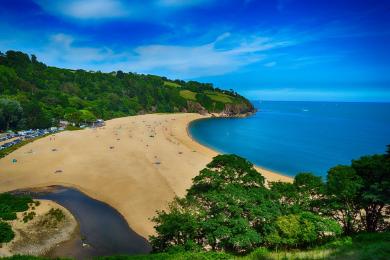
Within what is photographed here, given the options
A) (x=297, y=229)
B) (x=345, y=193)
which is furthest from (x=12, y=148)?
(x=345, y=193)

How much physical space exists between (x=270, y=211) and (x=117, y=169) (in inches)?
→ 1363

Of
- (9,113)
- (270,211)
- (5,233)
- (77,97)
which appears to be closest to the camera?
(270,211)

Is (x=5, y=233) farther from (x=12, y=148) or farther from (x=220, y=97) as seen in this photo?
(x=220, y=97)

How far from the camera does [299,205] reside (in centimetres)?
2266

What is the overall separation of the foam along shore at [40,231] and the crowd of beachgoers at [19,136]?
3802 cm

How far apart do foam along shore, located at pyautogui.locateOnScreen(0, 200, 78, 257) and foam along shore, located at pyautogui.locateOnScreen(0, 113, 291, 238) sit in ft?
19.4

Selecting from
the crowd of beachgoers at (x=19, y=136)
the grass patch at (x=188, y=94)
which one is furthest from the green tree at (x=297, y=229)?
the grass patch at (x=188, y=94)

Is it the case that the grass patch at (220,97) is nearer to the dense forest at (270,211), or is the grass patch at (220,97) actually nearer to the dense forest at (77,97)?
the dense forest at (77,97)

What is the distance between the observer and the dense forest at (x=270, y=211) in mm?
18562

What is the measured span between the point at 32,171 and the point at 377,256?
47869 mm

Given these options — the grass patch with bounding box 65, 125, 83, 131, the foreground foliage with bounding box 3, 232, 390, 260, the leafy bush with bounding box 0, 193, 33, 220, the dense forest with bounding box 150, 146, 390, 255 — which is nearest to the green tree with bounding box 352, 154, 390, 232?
the dense forest with bounding box 150, 146, 390, 255

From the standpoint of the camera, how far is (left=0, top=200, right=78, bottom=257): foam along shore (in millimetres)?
24406

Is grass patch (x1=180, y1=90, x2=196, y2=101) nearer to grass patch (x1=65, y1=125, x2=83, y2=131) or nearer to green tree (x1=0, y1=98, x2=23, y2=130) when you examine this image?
grass patch (x1=65, y1=125, x2=83, y2=131)

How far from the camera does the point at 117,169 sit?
49.6m
